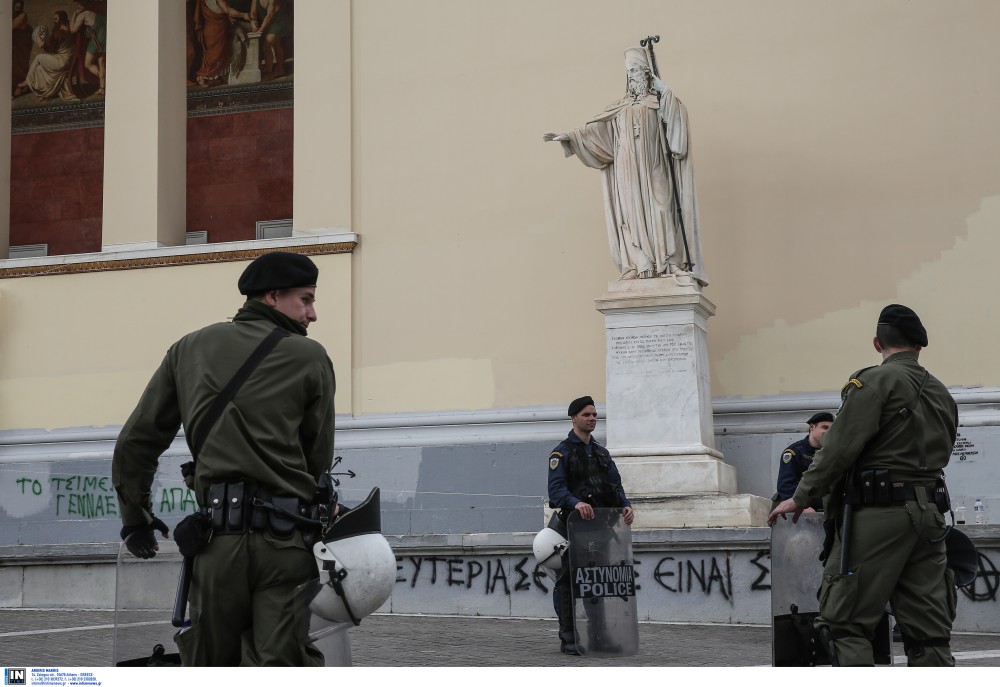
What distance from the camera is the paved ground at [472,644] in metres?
7.83

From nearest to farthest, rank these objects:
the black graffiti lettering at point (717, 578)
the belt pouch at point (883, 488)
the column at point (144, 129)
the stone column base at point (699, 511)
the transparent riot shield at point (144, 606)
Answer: the transparent riot shield at point (144, 606) → the belt pouch at point (883, 488) → the black graffiti lettering at point (717, 578) → the stone column base at point (699, 511) → the column at point (144, 129)

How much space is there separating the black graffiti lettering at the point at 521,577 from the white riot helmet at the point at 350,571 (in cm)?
625

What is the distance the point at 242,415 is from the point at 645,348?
8.02 m

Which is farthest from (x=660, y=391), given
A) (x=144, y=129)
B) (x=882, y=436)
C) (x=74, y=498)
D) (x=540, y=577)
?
(x=144, y=129)

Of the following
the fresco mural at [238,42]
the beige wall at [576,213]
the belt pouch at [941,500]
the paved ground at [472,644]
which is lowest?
the paved ground at [472,644]

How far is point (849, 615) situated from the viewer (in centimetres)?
567

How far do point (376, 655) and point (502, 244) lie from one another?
688 centimetres

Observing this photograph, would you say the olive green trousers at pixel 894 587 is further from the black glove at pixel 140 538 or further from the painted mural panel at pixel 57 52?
the painted mural panel at pixel 57 52

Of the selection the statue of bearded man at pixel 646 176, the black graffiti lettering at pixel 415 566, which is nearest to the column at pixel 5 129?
the statue of bearded man at pixel 646 176

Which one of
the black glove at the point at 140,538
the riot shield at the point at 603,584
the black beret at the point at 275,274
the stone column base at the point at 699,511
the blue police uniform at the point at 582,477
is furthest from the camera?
the stone column base at the point at 699,511

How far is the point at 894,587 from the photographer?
18.9ft

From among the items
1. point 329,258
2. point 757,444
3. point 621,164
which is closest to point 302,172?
point 329,258

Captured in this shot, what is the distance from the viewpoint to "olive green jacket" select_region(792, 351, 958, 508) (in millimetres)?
5816

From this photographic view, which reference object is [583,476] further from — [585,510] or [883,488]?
[883,488]
